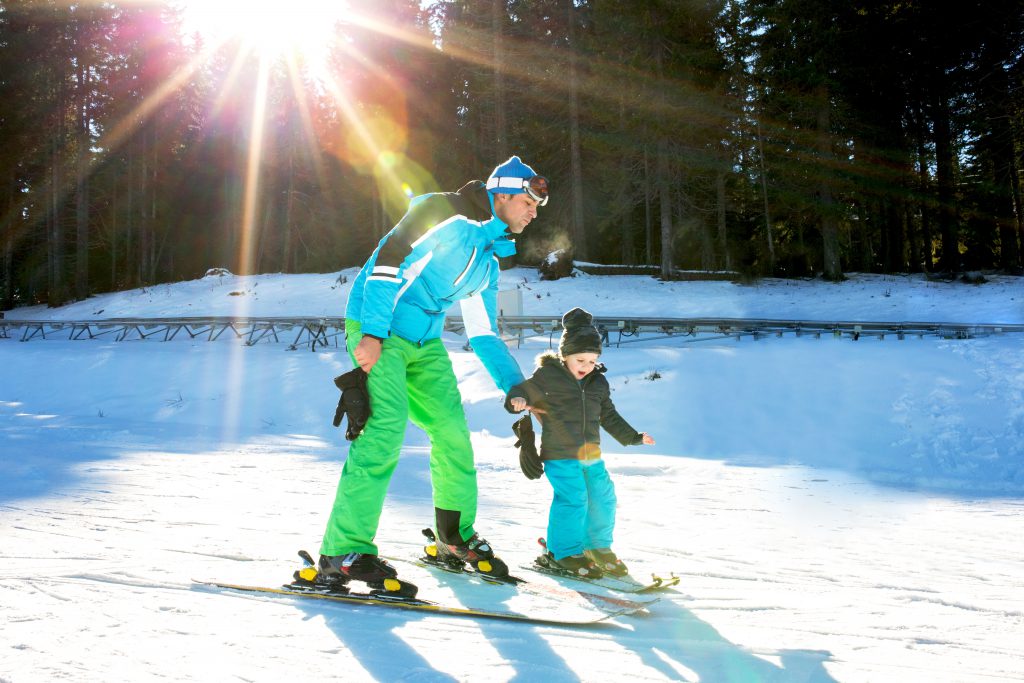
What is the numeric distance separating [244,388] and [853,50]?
80.2ft

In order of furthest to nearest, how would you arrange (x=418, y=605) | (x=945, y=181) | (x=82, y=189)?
(x=82, y=189) < (x=945, y=181) < (x=418, y=605)

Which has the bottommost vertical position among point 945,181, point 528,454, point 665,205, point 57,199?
point 528,454

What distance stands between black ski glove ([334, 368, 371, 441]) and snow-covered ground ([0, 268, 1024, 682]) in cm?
83

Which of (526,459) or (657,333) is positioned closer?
(526,459)

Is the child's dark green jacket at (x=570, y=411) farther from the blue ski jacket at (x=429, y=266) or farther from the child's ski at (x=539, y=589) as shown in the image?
the child's ski at (x=539, y=589)

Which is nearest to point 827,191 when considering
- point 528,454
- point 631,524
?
point 631,524

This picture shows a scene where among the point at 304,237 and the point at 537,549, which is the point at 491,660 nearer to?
the point at 537,549

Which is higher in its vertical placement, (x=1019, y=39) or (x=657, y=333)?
(x=1019, y=39)

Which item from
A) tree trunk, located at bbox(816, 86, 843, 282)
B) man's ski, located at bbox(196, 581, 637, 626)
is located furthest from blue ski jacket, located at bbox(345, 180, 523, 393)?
tree trunk, located at bbox(816, 86, 843, 282)

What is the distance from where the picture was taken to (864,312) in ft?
78.6

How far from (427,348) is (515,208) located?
893mm

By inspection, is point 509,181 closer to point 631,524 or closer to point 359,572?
point 359,572

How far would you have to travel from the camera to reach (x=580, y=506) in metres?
4.31

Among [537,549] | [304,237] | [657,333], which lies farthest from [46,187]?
[537,549]
